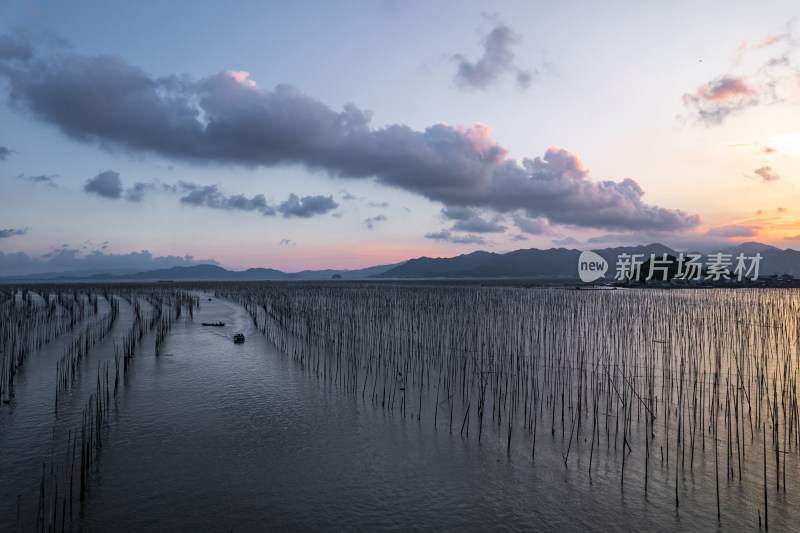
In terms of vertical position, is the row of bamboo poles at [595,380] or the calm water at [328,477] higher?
the row of bamboo poles at [595,380]

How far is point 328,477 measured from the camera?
5.84m

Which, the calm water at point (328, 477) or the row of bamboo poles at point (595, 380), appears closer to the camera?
the calm water at point (328, 477)

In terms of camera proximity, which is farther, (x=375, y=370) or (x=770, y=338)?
(x=770, y=338)

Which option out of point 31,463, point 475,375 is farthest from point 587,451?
point 31,463

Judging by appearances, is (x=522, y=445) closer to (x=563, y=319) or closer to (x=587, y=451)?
(x=587, y=451)

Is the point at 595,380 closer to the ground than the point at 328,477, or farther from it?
farther from it

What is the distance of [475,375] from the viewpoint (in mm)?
10984

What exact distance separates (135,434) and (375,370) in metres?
6.07

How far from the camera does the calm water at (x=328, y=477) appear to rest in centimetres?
487

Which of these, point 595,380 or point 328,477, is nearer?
point 328,477

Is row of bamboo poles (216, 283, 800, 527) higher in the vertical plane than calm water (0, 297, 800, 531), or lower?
higher

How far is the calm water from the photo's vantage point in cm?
487

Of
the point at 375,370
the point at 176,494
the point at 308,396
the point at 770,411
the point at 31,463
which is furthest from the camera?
the point at 375,370

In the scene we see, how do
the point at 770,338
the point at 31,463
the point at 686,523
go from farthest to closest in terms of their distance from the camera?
1. the point at 770,338
2. the point at 31,463
3. the point at 686,523
